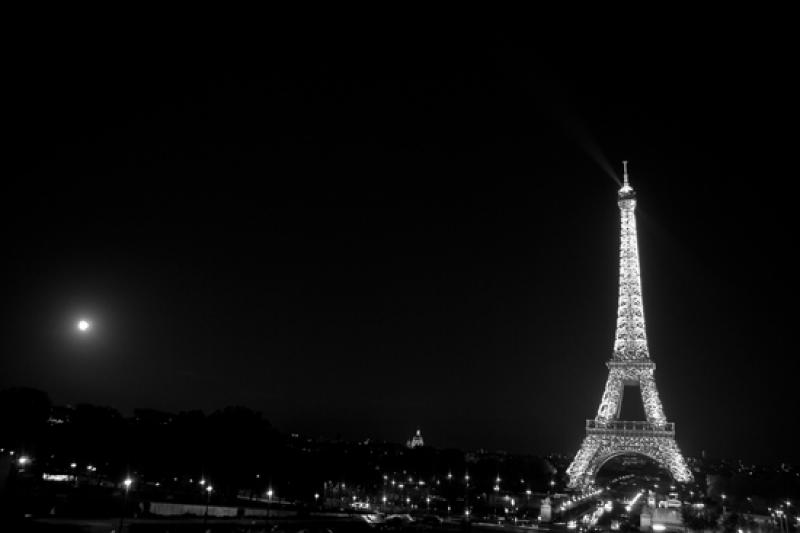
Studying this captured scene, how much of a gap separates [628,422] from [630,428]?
842 mm

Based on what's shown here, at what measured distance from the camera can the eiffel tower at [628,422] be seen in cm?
9456

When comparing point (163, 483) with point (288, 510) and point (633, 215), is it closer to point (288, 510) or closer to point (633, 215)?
point (288, 510)

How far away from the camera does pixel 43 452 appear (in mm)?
72750

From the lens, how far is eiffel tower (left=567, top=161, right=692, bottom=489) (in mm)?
94562

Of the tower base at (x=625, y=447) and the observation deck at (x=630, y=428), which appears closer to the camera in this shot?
the tower base at (x=625, y=447)

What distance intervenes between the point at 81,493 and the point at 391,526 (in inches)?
765

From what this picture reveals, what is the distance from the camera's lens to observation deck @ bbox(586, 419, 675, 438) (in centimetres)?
9512

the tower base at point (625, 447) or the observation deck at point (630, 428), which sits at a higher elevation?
the observation deck at point (630, 428)

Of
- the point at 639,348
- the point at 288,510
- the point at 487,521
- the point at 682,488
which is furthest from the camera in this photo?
the point at 639,348

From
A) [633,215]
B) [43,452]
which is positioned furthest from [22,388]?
[633,215]

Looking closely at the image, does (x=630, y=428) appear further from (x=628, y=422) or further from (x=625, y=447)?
(x=625, y=447)

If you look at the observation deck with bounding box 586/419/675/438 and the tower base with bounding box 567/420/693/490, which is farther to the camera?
the observation deck with bounding box 586/419/675/438

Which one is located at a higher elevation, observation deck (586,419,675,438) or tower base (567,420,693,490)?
observation deck (586,419,675,438)

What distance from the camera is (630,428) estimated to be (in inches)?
3861
